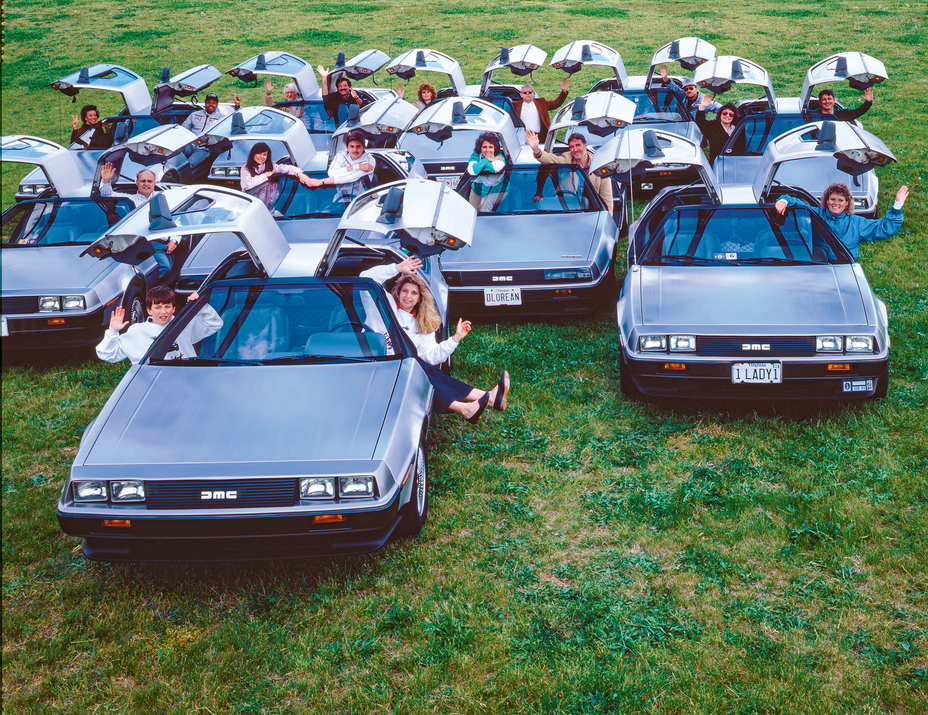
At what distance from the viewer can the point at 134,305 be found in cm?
846

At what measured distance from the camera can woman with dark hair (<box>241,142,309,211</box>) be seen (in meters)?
9.82

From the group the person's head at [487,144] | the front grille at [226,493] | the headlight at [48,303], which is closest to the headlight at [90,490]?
the front grille at [226,493]

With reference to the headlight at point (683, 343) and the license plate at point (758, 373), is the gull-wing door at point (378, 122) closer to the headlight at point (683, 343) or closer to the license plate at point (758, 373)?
the headlight at point (683, 343)

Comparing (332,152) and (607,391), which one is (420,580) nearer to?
(607,391)

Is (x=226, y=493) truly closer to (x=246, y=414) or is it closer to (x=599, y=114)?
(x=246, y=414)

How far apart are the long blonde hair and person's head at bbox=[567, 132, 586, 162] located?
4.33 metres

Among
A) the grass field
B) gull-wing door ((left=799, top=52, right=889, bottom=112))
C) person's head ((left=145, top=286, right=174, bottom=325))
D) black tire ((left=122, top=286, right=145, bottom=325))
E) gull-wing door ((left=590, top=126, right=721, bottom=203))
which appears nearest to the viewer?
the grass field

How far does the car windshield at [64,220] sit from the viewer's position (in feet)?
29.9

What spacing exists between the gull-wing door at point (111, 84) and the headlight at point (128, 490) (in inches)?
440

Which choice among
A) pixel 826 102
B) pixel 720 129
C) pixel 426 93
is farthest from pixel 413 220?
pixel 426 93

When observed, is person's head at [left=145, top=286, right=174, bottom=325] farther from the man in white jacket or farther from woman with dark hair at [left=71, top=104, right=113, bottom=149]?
woman with dark hair at [left=71, top=104, right=113, bottom=149]

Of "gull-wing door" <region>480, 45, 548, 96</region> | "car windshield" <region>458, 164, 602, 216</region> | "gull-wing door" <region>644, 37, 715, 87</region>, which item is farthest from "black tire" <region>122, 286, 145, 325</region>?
"gull-wing door" <region>644, 37, 715, 87</region>

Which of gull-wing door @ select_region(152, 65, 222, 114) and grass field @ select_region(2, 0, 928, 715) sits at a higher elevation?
grass field @ select_region(2, 0, 928, 715)

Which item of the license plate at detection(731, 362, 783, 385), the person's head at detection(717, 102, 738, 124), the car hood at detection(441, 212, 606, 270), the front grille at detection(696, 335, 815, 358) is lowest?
the person's head at detection(717, 102, 738, 124)
